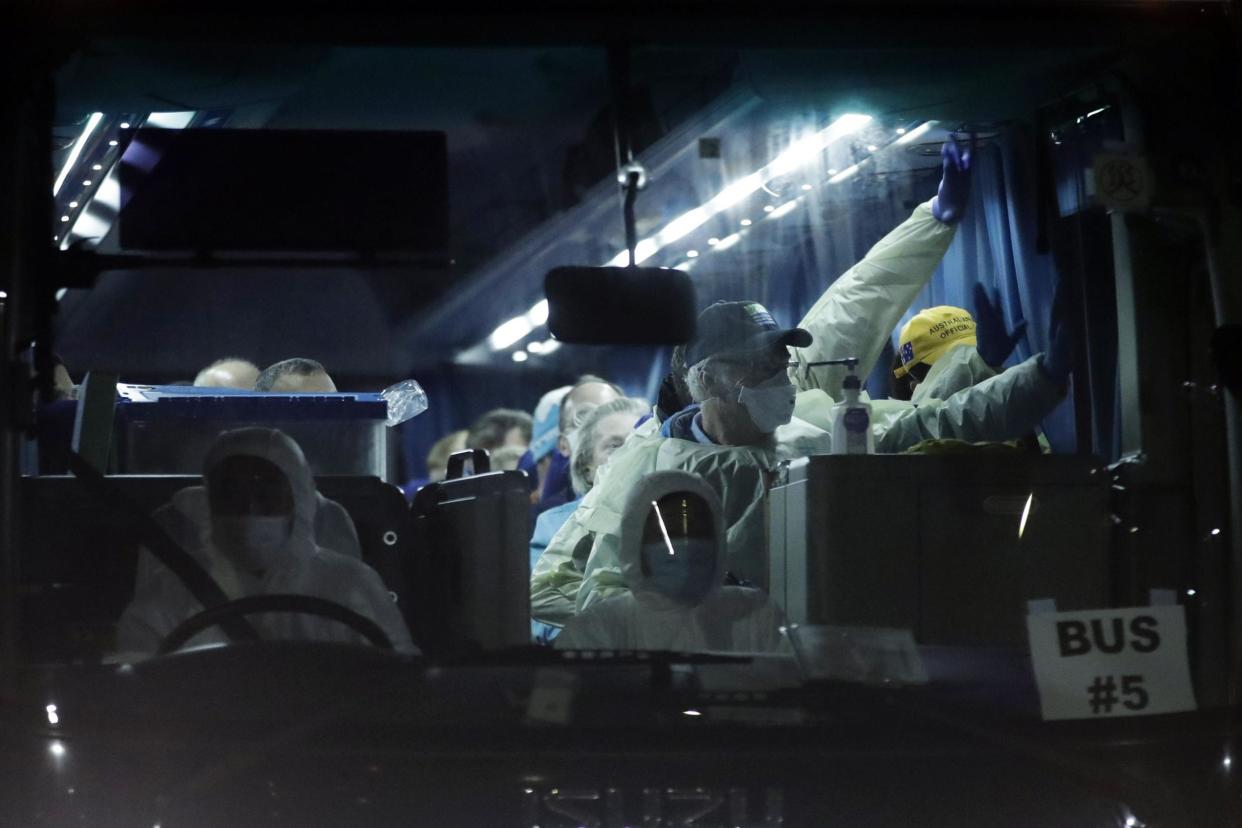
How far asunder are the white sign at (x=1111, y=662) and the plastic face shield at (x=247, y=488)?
1477mm

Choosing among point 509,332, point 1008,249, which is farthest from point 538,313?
point 1008,249

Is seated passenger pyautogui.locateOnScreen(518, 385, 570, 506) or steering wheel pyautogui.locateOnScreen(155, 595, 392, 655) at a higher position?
seated passenger pyautogui.locateOnScreen(518, 385, 570, 506)

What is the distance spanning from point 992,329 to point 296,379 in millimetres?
1448

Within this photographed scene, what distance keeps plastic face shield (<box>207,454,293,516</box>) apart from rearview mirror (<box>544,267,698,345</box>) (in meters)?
0.63

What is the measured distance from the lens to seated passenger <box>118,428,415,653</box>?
346cm

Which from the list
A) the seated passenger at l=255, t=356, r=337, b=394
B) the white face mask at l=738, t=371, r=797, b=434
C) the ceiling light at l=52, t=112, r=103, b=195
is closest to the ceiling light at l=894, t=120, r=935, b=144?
the white face mask at l=738, t=371, r=797, b=434

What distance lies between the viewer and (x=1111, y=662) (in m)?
3.51

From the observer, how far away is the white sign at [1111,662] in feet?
11.4

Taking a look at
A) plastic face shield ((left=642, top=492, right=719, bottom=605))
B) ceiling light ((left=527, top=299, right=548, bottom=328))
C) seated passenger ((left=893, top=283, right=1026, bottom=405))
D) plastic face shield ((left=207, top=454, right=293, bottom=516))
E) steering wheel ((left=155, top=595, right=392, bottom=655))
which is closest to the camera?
steering wheel ((left=155, top=595, right=392, bottom=655))

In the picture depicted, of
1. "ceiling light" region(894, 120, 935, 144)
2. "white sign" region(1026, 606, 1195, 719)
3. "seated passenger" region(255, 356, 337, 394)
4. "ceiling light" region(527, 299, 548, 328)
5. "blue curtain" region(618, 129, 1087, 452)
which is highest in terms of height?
"ceiling light" region(894, 120, 935, 144)

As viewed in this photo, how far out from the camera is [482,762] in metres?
3.30

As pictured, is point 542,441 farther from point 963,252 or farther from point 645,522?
point 963,252

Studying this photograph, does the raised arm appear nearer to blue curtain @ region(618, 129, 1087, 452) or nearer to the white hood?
blue curtain @ region(618, 129, 1087, 452)

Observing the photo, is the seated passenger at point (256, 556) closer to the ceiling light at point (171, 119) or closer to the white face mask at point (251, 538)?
the white face mask at point (251, 538)
